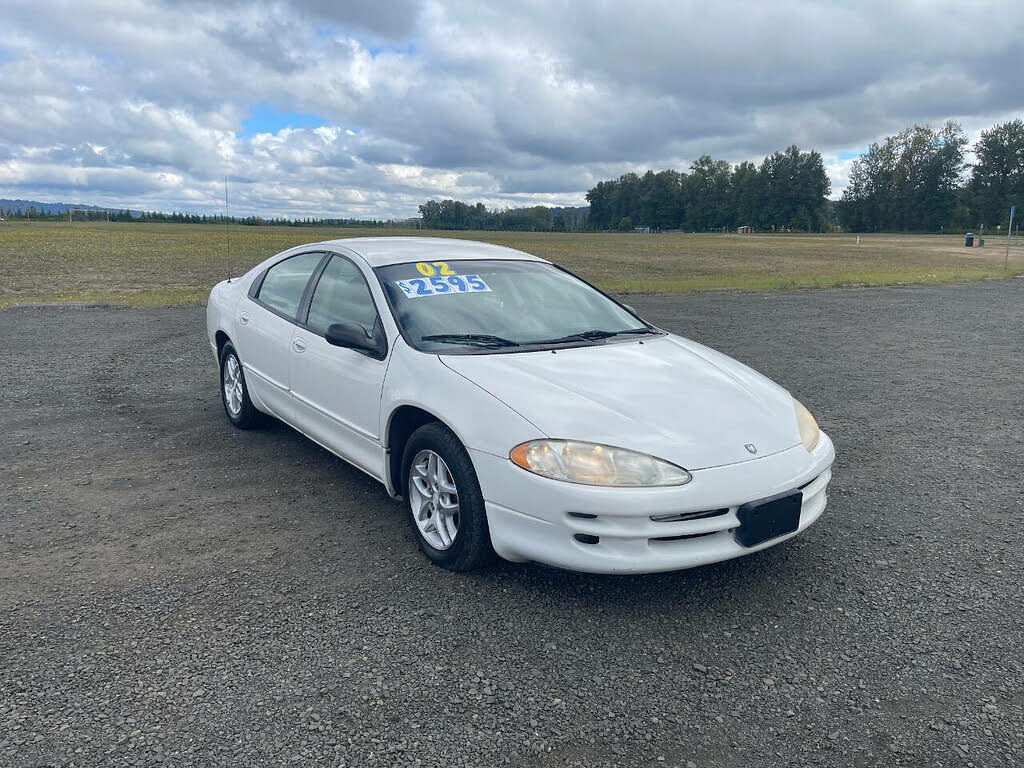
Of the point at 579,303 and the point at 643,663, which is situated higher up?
the point at 579,303

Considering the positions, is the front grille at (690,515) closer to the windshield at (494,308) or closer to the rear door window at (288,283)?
the windshield at (494,308)

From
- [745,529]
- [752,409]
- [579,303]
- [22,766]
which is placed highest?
[579,303]

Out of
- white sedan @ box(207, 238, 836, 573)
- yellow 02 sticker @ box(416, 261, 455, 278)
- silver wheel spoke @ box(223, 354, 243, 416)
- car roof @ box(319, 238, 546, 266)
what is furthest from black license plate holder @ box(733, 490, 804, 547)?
silver wheel spoke @ box(223, 354, 243, 416)

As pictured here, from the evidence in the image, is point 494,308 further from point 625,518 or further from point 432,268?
point 625,518

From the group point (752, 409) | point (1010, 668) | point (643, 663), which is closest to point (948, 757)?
point (1010, 668)

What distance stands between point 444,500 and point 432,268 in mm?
1523

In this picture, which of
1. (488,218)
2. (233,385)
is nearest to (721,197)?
(488,218)

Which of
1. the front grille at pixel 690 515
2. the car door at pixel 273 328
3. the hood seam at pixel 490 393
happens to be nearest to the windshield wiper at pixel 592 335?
the hood seam at pixel 490 393

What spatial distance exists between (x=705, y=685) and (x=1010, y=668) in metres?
1.13

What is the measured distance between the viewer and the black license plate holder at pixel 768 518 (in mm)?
3049

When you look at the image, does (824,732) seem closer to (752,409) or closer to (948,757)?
(948,757)

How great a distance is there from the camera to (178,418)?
6156 mm

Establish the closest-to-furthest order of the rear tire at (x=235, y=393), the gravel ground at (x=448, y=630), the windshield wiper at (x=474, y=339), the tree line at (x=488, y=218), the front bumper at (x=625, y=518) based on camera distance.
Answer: the gravel ground at (x=448, y=630), the front bumper at (x=625, y=518), the windshield wiper at (x=474, y=339), the rear tire at (x=235, y=393), the tree line at (x=488, y=218)

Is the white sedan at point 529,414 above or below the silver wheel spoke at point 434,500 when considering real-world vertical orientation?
above
